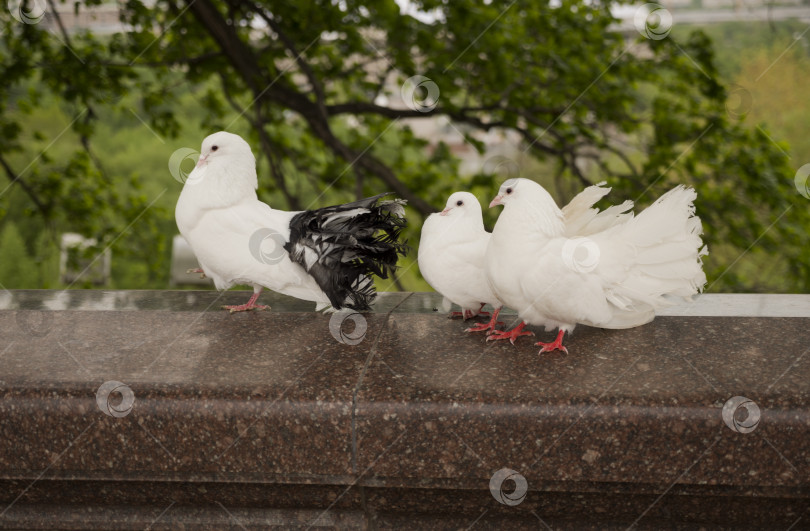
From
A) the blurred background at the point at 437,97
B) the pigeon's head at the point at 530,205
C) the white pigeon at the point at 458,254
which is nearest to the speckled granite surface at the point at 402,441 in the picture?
the white pigeon at the point at 458,254

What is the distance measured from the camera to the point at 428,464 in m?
2.07

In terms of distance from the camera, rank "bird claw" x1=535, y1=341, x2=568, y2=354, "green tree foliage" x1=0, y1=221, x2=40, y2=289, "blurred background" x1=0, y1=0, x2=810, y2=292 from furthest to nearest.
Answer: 1. "green tree foliage" x1=0, y1=221, x2=40, y2=289
2. "blurred background" x1=0, y1=0, x2=810, y2=292
3. "bird claw" x1=535, y1=341, x2=568, y2=354

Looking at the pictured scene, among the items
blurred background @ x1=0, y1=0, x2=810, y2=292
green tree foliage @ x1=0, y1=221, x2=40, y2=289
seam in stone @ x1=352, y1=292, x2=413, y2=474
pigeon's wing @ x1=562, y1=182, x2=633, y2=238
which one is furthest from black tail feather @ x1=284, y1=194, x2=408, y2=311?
green tree foliage @ x1=0, y1=221, x2=40, y2=289

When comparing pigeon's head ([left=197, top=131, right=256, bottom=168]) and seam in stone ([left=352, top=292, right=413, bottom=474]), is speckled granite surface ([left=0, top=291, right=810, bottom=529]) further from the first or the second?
pigeon's head ([left=197, top=131, right=256, bottom=168])

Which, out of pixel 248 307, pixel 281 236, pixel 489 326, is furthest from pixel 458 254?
pixel 248 307

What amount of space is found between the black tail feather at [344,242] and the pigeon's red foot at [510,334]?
0.49m

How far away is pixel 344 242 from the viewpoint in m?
2.67

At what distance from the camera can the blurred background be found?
5965 millimetres

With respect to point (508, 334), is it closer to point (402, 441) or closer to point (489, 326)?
point (489, 326)

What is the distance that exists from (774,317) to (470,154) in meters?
5.60

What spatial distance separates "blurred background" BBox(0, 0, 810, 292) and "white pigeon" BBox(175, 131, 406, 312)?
2769 millimetres

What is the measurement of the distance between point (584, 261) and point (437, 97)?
3.69 metres

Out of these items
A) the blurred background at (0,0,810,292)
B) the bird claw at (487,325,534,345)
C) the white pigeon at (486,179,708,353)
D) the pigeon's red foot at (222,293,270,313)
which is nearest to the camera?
the white pigeon at (486,179,708,353)

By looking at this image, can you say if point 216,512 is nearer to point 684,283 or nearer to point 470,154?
point 684,283
